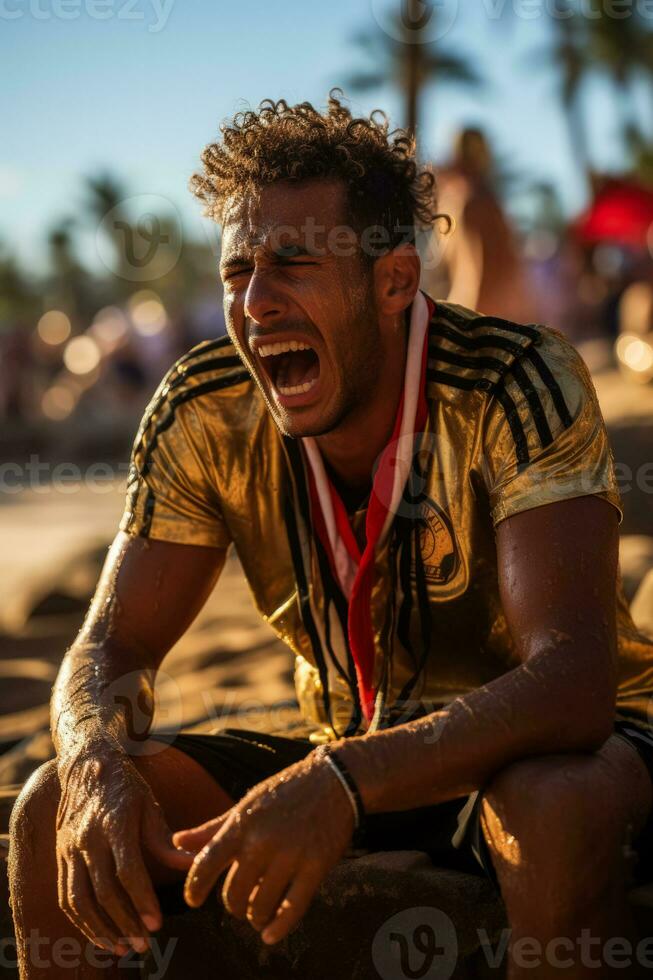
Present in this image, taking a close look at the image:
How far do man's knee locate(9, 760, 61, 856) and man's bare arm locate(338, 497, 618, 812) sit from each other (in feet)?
2.11

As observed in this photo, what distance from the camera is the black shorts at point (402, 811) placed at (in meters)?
2.16

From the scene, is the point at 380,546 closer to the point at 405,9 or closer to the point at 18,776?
the point at 18,776

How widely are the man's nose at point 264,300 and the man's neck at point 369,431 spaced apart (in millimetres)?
292

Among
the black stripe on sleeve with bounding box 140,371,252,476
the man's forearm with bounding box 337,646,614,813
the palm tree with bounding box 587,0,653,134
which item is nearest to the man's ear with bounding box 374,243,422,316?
the black stripe on sleeve with bounding box 140,371,252,476

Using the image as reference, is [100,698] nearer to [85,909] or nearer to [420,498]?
[85,909]

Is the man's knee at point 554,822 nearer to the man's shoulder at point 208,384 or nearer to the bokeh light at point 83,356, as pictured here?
the man's shoulder at point 208,384

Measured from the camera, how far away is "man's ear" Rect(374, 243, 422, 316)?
103 inches

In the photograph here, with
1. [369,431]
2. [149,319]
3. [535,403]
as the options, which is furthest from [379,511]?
[149,319]

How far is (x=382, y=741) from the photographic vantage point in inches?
78.1

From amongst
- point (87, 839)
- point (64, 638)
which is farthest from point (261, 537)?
point (64, 638)

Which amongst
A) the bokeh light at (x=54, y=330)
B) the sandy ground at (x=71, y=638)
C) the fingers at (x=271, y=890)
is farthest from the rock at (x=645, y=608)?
the bokeh light at (x=54, y=330)

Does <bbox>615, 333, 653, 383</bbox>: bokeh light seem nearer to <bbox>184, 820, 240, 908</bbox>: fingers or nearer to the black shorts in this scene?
the black shorts

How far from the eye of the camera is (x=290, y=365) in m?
2.58

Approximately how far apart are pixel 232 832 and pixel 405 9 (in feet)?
28.5
